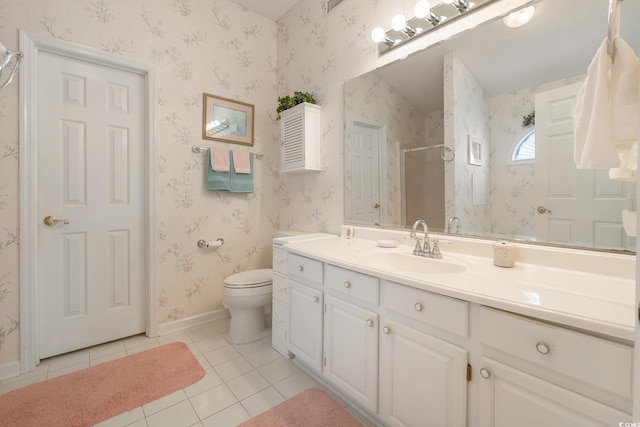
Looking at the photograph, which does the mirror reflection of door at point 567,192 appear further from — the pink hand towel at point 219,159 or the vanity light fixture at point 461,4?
the pink hand towel at point 219,159

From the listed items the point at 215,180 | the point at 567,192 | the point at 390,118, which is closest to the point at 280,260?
the point at 215,180

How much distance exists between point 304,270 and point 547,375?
1102 mm

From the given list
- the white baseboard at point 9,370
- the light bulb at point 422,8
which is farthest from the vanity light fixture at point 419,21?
the white baseboard at point 9,370

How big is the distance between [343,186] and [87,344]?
2.14 metres

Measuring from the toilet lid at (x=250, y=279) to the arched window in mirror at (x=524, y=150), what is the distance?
1.70 metres

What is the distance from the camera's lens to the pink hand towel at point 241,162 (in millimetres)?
2396

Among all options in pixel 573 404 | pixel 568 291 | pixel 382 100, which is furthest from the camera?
pixel 382 100

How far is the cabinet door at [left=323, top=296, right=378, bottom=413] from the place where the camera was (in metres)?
1.19

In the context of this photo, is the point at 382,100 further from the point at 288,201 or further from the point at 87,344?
the point at 87,344

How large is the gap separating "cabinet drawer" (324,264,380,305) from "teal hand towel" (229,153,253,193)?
134 centimetres

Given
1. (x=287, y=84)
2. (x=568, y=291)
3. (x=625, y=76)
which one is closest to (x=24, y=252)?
(x=287, y=84)

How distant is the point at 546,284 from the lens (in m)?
0.93

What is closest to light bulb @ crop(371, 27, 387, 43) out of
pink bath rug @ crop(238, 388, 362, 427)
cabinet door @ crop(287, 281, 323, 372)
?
cabinet door @ crop(287, 281, 323, 372)

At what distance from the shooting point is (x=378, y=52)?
1.82 m
